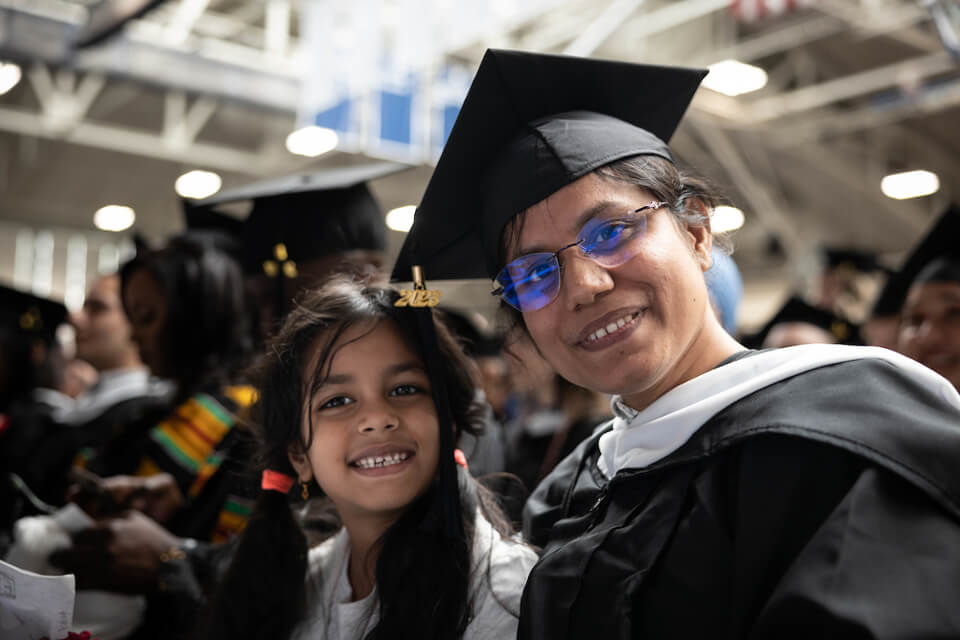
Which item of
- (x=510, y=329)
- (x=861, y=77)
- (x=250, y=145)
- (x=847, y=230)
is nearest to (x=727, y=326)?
(x=510, y=329)

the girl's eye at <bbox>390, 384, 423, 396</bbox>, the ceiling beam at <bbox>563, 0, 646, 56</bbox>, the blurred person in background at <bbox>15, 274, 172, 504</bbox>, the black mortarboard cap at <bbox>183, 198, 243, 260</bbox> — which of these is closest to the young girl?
the girl's eye at <bbox>390, 384, 423, 396</bbox>

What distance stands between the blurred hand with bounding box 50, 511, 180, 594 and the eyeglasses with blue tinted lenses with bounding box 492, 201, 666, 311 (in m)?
1.46

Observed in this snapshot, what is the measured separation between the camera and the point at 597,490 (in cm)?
153

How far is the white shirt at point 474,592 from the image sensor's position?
5.28 ft

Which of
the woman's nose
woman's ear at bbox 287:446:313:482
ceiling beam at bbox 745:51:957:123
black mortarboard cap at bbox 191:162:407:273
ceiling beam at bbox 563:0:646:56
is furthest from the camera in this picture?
ceiling beam at bbox 745:51:957:123

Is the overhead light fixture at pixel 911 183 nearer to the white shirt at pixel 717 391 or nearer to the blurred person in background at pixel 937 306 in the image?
the blurred person in background at pixel 937 306

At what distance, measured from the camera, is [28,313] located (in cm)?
432

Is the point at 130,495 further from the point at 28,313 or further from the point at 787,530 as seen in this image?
the point at 28,313

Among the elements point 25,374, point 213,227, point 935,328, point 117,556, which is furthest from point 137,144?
point 935,328

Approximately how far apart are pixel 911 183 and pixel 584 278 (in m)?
12.1

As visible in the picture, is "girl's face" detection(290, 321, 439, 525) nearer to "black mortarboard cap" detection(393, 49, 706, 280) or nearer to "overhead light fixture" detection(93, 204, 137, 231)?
"black mortarboard cap" detection(393, 49, 706, 280)

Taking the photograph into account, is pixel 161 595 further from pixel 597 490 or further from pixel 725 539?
pixel 725 539

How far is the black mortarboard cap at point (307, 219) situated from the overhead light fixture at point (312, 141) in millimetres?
4983

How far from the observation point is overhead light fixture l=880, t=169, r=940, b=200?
11.6 metres
